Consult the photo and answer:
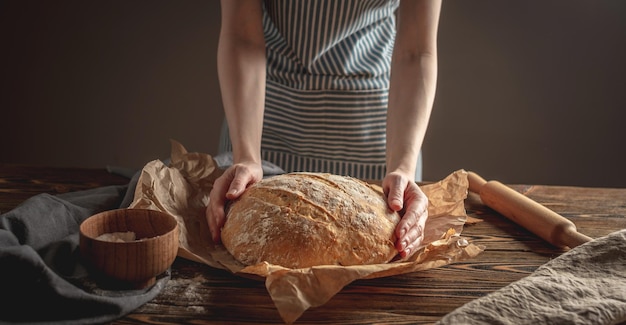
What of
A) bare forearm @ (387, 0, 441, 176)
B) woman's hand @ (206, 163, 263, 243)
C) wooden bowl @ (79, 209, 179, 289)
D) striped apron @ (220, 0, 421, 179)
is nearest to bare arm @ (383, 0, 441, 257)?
bare forearm @ (387, 0, 441, 176)

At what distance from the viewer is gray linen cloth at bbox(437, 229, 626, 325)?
0.97 m

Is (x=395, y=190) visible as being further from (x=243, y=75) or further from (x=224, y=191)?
(x=243, y=75)

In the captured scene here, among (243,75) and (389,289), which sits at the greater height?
(243,75)

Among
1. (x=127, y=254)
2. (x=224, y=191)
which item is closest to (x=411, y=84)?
(x=224, y=191)

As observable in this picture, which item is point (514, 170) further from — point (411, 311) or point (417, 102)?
point (411, 311)

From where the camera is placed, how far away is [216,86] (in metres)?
3.40

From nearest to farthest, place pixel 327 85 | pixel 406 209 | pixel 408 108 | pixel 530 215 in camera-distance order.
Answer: pixel 406 209, pixel 530 215, pixel 408 108, pixel 327 85

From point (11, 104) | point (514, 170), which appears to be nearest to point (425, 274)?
point (514, 170)

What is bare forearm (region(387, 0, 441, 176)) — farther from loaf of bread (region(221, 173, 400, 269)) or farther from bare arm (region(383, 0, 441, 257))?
loaf of bread (region(221, 173, 400, 269))

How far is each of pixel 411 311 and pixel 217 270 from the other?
0.42 meters

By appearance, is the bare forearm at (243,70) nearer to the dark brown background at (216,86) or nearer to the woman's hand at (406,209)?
the woman's hand at (406,209)

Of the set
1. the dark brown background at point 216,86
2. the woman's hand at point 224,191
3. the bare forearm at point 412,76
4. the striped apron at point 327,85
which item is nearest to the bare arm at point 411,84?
the bare forearm at point 412,76

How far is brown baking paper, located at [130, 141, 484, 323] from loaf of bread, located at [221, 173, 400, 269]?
5cm

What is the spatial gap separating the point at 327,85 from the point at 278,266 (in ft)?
3.54
